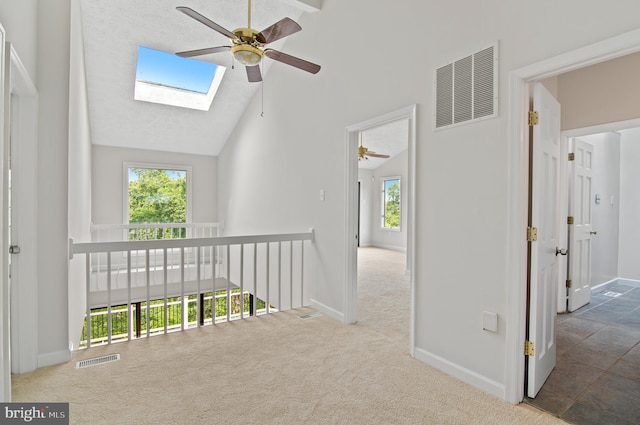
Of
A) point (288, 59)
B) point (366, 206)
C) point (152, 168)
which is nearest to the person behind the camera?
point (288, 59)

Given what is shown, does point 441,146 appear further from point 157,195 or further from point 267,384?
point 157,195

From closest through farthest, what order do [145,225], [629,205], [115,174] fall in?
[629,205] < [145,225] < [115,174]

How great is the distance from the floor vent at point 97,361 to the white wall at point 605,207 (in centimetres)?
568

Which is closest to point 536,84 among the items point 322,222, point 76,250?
point 322,222

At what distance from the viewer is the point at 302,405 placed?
2041 millimetres

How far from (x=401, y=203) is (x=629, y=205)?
4886 mm

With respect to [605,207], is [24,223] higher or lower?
lower

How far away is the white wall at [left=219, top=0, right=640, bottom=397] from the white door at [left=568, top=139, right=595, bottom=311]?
2.39 metres

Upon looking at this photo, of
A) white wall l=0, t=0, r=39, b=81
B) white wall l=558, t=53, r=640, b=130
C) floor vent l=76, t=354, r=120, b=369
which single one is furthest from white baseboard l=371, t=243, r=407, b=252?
white wall l=0, t=0, r=39, b=81

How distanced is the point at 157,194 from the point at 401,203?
20.5 feet

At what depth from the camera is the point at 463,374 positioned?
2354 millimetres

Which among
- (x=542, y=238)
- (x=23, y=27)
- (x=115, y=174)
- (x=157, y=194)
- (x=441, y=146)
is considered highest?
(x=23, y=27)

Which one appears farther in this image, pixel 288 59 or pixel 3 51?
pixel 288 59

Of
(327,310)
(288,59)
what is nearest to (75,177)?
(288,59)
